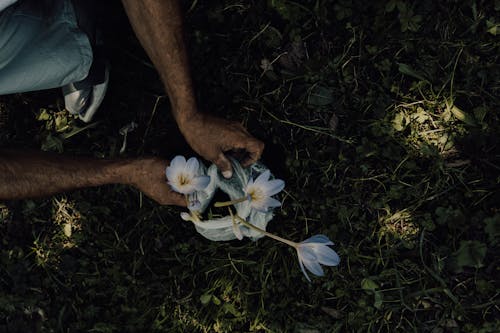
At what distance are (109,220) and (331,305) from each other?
1.12 m

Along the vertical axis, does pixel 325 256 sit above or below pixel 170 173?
below

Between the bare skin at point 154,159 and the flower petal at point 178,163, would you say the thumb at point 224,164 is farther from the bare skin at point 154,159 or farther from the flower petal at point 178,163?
the flower petal at point 178,163

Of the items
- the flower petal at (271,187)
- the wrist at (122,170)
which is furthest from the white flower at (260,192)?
the wrist at (122,170)

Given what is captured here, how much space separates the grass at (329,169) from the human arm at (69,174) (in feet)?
1.37

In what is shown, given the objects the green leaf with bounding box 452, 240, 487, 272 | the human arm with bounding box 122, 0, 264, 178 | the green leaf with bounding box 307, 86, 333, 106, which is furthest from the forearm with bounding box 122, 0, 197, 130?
the green leaf with bounding box 452, 240, 487, 272

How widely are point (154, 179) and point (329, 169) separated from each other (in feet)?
2.55

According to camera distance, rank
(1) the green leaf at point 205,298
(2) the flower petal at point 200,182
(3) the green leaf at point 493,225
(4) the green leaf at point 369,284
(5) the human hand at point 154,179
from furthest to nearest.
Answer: (1) the green leaf at point 205,298 < (4) the green leaf at point 369,284 < (3) the green leaf at point 493,225 < (5) the human hand at point 154,179 < (2) the flower petal at point 200,182

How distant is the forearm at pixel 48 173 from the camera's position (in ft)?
6.41

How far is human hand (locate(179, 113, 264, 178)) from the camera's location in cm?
203

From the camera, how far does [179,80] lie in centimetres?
193

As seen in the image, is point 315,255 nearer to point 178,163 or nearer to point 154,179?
point 178,163

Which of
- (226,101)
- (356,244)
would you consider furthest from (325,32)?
(356,244)

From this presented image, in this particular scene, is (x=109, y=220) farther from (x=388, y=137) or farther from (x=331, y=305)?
(x=388, y=137)

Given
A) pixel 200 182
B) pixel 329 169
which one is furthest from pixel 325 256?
pixel 329 169
